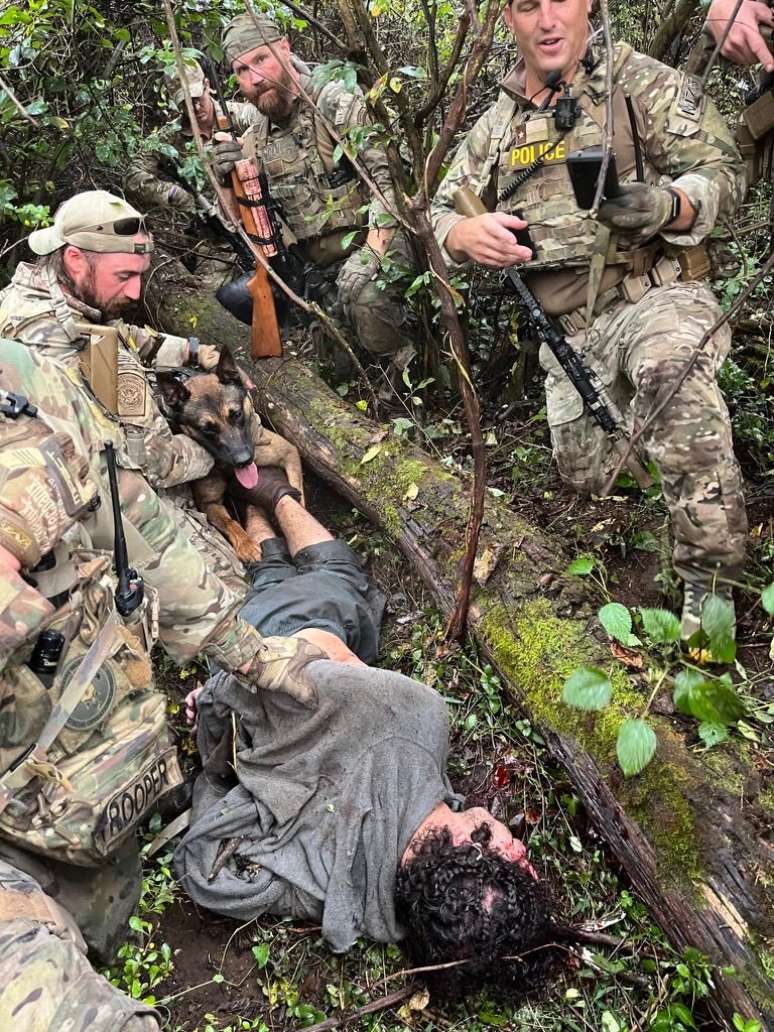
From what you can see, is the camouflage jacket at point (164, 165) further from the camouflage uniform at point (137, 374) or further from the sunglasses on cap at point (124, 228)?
the sunglasses on cap at point (124, 228)

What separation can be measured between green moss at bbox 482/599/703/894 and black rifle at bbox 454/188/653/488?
1.17 meters

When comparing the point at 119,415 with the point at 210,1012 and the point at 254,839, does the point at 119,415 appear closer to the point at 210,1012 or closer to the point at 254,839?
the point at 254,839

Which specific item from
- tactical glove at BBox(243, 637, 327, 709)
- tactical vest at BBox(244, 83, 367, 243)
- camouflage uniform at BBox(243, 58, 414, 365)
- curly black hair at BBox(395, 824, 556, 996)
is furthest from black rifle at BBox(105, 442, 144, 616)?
tactical vest at BBox(244, 83, 367, 243)

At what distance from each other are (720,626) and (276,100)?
520cm

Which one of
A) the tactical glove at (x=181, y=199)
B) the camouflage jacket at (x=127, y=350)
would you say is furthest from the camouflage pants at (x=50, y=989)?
the tactical glove at (x=181, y=199)

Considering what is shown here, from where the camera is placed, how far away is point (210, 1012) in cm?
308

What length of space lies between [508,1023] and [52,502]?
2356mm

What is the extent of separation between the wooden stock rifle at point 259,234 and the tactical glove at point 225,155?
3.3 inches

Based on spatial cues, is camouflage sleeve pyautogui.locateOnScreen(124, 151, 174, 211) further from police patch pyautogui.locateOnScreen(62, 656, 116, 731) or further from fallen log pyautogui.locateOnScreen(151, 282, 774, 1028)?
police patch pyautogui.locateOnScreen(62, 656, 116, 731)

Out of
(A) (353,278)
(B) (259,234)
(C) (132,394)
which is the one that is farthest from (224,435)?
(B) (259,234)

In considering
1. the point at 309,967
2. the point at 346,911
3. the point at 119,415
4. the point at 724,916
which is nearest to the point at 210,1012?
the point at 309,967

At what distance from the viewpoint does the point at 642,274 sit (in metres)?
3.99

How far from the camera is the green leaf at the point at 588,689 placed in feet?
8.58

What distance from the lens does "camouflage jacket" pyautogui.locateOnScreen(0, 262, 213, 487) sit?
4.43 meters
